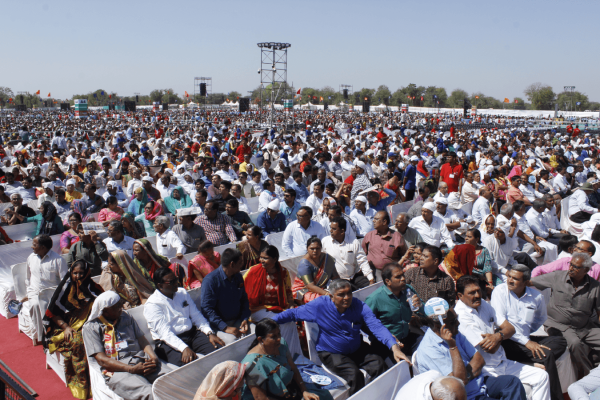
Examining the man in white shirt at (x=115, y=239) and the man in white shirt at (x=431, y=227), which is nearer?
the man in white shirt at (x=115, y=239)

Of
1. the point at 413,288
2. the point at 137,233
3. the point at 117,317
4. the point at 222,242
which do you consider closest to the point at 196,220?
the point at 222,242

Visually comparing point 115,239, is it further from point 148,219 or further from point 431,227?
point 431,227

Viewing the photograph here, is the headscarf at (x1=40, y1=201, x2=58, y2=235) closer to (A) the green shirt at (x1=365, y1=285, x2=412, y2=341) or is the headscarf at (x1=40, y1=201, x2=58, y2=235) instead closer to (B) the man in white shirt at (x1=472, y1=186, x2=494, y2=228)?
(A) the green shirt at (x1=365, y1=285, x2=412, y2=341)

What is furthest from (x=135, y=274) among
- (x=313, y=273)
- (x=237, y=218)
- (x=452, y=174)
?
(x=452, y=174)

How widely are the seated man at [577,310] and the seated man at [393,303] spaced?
1576 millimetres

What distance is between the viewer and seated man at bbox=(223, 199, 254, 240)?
6.51 meters

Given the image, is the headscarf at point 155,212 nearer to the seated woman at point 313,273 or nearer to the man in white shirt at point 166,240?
the man in white shirt at point 166,240

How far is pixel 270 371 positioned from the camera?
3.13m

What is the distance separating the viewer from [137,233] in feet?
21.4

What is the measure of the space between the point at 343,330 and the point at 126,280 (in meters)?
2.33

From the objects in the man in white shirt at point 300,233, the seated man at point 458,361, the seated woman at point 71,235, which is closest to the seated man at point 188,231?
the man in white shirt at point 300,233

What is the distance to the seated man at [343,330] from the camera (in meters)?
3.72

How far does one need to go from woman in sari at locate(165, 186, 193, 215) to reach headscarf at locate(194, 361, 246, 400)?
17.9 feet

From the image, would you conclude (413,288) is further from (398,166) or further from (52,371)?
(398,166)
